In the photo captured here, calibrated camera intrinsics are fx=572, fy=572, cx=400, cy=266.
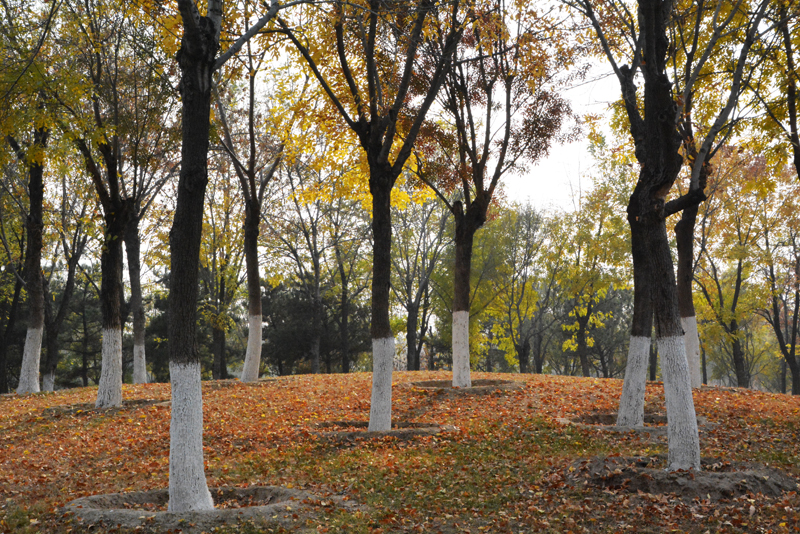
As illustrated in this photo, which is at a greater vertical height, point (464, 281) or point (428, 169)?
point (428, 169)

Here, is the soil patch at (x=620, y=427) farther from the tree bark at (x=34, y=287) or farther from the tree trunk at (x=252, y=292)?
the tree bark at (x=34, y=287)

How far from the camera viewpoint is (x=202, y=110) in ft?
18.7

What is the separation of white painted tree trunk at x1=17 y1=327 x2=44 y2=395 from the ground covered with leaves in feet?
4.59

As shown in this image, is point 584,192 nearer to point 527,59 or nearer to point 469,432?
point 527,59

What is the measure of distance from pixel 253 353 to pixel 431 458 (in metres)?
8.23

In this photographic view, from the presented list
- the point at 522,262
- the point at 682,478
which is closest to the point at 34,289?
the point at 682,478

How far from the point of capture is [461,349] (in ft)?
42.2

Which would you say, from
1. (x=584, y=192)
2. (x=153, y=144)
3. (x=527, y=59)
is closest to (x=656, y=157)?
(x=527, y=59)

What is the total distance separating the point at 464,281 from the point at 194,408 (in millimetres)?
8233

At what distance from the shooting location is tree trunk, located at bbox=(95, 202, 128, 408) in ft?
36.8

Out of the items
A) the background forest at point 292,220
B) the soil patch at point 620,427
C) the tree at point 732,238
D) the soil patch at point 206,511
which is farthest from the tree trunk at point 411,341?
the soil patch at point 206,511

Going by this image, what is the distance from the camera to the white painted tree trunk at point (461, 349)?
12726 mm

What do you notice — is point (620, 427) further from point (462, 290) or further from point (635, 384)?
point (462, 290)

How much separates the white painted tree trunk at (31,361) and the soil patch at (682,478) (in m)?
13.6
